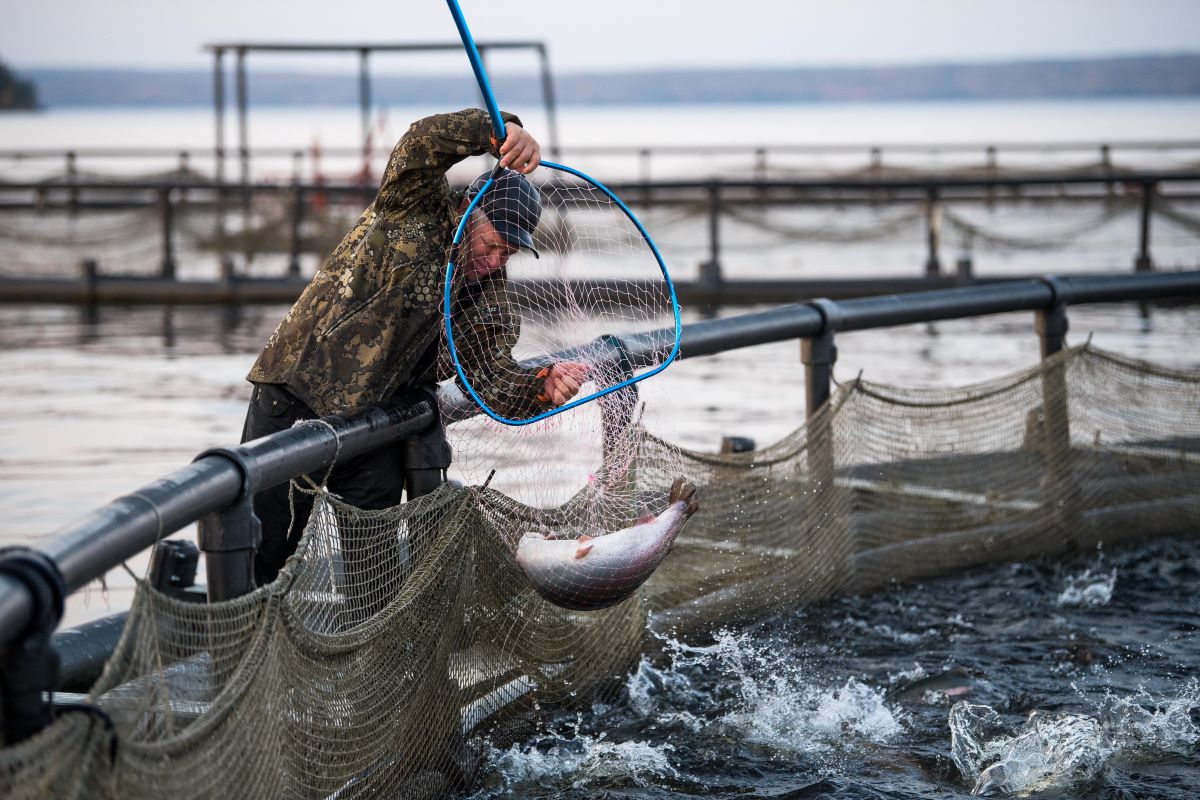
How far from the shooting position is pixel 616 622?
5145mm

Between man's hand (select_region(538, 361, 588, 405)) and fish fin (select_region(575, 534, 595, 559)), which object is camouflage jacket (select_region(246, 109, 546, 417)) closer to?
man's hand (select_region(538, 361, 588, 405))

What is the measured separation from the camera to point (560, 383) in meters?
4.16

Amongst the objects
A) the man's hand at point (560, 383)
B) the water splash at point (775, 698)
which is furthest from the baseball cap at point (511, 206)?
the water splash at point (775, 698)

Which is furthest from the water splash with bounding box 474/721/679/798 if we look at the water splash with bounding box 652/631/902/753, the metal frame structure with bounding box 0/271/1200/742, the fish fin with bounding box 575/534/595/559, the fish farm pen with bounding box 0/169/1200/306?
the fish farm pen with bounding box 0/169/1200/306

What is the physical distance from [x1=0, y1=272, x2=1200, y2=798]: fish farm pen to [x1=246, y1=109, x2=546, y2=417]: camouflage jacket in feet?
0.57

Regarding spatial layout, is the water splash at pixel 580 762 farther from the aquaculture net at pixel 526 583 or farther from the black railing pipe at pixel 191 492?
the black railing pipe at pixel 191 492

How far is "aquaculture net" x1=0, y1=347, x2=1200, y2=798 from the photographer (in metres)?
2.88

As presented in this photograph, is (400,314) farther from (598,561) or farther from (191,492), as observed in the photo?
(191,492)

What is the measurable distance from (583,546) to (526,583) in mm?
650

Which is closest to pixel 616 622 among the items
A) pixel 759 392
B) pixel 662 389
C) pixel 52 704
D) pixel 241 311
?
pixel 662 389

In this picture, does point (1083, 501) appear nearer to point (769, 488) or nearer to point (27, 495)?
point (769, 488)

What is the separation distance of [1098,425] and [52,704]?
5403 mm

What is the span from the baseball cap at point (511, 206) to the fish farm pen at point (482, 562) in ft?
1.83

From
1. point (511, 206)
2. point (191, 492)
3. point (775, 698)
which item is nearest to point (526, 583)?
point (775, 698)
